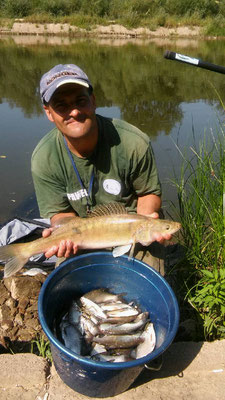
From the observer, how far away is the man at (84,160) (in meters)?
2.67

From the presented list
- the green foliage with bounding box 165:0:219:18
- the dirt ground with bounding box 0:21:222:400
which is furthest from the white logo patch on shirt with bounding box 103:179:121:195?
the green foliage with bounding box 165:0:219:18

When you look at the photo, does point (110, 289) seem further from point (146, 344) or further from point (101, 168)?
point (101, 168)

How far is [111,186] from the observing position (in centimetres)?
301

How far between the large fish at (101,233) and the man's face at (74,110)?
597 millimetres

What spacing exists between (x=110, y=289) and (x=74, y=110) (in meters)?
1.37

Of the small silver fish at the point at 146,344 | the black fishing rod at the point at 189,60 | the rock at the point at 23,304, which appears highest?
the black fishing rod at the point at 189,60

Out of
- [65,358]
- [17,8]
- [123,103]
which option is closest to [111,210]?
[65,358]

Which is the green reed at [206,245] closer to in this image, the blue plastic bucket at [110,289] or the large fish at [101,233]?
the blue plastic bucket at [110,289]

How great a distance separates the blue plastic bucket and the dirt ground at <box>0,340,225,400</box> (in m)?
0.11

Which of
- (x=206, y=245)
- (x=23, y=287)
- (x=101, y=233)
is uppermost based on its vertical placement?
(x=101, y=233)

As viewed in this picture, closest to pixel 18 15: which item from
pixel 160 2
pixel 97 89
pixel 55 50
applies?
pixel 160 2

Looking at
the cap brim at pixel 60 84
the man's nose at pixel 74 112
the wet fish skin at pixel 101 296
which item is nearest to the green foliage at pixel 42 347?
the wet fish skin at pixel 101 296

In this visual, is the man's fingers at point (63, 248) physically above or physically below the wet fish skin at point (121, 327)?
above

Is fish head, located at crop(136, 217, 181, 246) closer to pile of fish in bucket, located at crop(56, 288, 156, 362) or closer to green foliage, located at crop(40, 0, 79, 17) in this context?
pile of fish in bucket, located at crop(56, 288, 156, 362)
